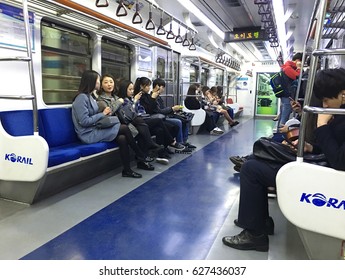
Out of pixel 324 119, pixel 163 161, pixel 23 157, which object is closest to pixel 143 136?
pixel 163 161

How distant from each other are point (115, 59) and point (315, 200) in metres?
4.25

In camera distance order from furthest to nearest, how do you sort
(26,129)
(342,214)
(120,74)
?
(120,74) → (26,129) → (342,214)

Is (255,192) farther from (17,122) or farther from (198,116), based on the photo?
(198,116)

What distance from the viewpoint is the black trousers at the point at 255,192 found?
7.06 ft

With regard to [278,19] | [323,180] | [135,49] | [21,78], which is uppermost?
[278,19]

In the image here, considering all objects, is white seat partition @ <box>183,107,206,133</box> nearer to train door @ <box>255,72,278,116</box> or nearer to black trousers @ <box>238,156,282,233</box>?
black trousers @ <box>238,156,282,233</box>

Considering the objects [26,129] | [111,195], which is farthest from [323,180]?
[26,129]

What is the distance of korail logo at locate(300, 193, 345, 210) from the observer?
1683 mm

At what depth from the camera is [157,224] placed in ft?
8.52

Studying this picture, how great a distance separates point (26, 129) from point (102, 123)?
86 centimetres

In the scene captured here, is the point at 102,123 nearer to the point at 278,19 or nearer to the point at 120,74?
the point at 120,74

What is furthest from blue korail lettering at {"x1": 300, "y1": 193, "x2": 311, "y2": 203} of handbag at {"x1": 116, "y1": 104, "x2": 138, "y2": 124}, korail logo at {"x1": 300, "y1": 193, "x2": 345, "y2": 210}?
handbag at {"x1": 116, "y1": 104, "x2": 138, "y2": 124}

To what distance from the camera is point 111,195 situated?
325 cm

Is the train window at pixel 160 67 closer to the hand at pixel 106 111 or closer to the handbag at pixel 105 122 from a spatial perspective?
the hand at pixel 106 111
